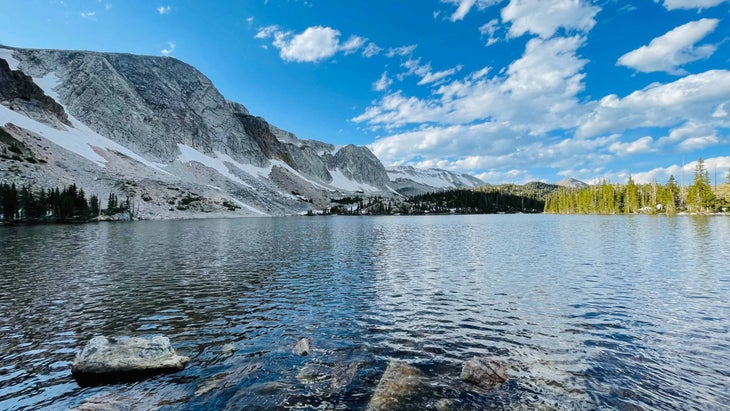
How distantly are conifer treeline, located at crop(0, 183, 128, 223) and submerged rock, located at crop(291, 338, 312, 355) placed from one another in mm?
152763

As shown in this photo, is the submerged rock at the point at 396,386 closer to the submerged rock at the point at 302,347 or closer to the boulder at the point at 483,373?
the boulder at the point at 483,373

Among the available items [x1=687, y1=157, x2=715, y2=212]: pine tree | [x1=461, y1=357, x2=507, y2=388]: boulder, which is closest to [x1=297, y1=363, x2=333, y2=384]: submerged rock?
Result: [x1=461, y1=357, x2=507, y2=388]: boulder

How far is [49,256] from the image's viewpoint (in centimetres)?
4597

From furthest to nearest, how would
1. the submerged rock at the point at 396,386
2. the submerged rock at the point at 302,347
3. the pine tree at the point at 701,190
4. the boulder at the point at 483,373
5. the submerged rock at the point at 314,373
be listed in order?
the pine tree at the point at 701,190
the submerged rock at the point at 302,347
the submerged rock at the point at 314,373
the boulder at the point at 483,373
the submerged rock at the point at 396,386

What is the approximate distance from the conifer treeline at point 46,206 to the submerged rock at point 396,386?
519 ft

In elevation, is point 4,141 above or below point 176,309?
above

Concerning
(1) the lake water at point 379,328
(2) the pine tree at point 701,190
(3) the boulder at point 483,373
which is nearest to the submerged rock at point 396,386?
(1) the lake water at point 379,328

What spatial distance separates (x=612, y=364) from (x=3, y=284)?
43381 millimetres

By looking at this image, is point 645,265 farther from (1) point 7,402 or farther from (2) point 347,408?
(1) point 7,402

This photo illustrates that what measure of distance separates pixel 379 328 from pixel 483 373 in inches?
285

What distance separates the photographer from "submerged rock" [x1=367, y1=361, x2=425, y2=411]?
1200 centimetres

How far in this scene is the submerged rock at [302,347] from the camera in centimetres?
1647

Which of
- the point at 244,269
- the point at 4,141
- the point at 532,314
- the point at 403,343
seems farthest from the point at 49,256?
the point at 4,141

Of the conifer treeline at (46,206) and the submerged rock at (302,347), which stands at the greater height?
the conifer treeline at (46,206)
